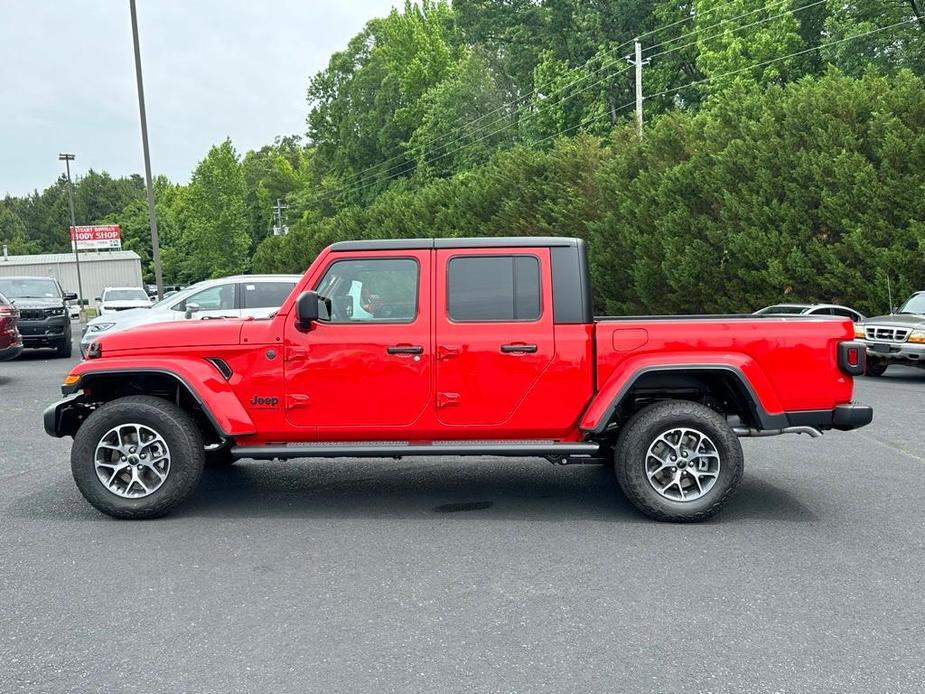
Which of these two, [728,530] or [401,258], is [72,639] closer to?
[401,258]

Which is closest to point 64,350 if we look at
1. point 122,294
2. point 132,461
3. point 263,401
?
point 122,294

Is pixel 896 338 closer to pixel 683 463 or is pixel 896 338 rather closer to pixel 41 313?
pixel 683 463

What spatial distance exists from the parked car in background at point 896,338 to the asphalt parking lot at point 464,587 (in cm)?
716

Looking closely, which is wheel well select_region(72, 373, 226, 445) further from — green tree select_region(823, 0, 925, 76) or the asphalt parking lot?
green tree select_region(823, 0, 925, 76)

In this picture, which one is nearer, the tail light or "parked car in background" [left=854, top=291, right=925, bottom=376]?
the tail light

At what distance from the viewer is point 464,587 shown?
500 centimetres

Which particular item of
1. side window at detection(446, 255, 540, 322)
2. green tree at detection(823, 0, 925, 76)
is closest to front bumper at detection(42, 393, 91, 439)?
side window at detection(446, 255, 540, 322)

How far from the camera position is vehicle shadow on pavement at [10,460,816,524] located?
259 inches

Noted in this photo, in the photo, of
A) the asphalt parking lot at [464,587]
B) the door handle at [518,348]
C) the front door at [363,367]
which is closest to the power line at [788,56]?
the asphalt parking lot at [464,587]

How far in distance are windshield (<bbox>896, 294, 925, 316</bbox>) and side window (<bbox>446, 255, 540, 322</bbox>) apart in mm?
11285

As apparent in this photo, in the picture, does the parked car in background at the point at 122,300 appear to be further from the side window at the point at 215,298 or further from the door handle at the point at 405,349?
the door handle at the point at 405,349

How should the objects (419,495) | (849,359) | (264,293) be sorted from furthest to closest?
(264,293) < (419,495) < (849,359)

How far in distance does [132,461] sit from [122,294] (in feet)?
76.3

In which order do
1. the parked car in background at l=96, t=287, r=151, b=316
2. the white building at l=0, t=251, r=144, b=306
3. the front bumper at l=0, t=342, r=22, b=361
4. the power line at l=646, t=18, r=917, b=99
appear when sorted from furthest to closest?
the white building at l=0, t=251, r=144, b=306 → the power line at l=646, t=18, r=917, b=99 → the parked car in background at l=96, t=287, r=151, b=316 → the front bumper at l=0, t=342, r=22, b=361
